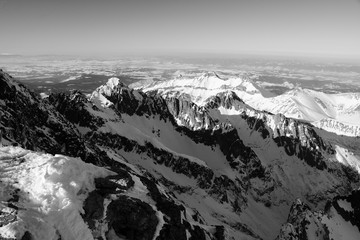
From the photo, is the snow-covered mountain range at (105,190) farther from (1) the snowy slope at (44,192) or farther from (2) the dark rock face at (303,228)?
(2) the dark rock face at (303,228)

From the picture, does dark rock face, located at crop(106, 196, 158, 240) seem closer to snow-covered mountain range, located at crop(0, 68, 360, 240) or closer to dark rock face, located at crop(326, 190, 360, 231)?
snow-covered mountain range, located at crop(0, 68, 360, 240)

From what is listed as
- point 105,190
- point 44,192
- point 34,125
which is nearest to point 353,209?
point 105,190

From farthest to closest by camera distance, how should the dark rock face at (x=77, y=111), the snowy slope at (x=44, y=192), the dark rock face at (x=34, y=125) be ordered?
1. the dark rock face at (x=77, y=111)
2. the dark rock face at (x=34, y=125)
3. the snowy slope at (x=44, y=192)

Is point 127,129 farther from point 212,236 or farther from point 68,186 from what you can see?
point 68,186

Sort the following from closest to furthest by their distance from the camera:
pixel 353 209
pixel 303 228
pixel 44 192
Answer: pixel 44 192 → pixel 303 228 → pixel 353 209

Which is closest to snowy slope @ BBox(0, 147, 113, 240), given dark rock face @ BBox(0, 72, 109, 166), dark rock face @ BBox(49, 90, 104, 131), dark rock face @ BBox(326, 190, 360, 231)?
dark rock face @ BBox(0, 72, 109, 166)

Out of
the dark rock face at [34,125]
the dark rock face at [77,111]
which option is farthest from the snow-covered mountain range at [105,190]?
the dark rock face at [77,111]

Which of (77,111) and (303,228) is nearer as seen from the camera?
(303,228)

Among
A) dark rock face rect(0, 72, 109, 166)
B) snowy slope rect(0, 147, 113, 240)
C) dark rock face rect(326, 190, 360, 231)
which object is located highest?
snowy slope rect(0, 147, 113, 240)

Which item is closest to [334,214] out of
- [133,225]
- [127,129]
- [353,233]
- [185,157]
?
[353,233]

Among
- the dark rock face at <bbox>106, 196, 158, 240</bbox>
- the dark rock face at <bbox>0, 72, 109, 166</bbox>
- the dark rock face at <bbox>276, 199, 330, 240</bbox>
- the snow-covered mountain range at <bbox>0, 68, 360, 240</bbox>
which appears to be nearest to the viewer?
the snow-covered mountain range at <bbox>0, 68, 360, 240</bbox>

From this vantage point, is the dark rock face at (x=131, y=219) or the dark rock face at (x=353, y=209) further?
the dark rock face at (x=353, y=209)

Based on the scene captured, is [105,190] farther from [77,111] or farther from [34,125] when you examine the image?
[77,111]
